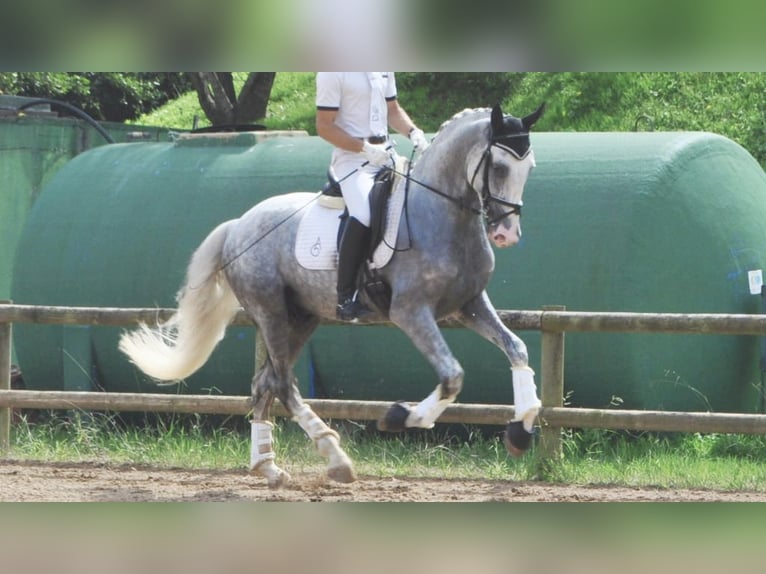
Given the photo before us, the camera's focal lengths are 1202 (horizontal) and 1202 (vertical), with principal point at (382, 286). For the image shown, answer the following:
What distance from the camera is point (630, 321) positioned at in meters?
7.68

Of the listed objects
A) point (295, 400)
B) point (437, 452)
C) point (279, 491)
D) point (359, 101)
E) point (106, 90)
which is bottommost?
point (279, 491)

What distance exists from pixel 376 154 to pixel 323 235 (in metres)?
0.65

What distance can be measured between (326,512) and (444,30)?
45.3 inches

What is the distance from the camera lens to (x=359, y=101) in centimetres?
708

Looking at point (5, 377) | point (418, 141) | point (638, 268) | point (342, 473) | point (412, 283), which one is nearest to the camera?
point (412, 283)

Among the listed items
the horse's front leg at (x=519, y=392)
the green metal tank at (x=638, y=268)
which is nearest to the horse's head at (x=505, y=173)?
the horse's front leg at (x=519, y=392)

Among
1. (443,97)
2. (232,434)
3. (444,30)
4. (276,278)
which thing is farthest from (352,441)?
(443,97)

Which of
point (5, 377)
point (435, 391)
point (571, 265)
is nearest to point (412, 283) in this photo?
point (435, 391)

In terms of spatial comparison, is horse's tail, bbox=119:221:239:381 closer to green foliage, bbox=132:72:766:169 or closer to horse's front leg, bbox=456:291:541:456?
horse's front leg, bbox=456:291:541:456

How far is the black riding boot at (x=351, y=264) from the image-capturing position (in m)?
6.86

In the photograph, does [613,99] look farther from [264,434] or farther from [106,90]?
[106,90]

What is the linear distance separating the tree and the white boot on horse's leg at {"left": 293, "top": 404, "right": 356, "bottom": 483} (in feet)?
32.7

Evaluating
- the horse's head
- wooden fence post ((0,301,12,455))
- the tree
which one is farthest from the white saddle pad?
the tree

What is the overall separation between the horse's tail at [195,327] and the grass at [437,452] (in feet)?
3.30
